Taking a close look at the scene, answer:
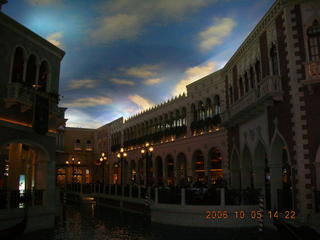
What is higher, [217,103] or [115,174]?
[217,103]

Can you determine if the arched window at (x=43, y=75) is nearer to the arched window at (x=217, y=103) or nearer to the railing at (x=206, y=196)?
the railing at (x=206, y=196)

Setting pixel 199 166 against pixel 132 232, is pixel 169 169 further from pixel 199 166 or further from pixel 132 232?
pixel 132 232

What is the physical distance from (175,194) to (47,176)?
16.8 ft

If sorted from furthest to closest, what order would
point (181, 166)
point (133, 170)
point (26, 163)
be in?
point (133, 170) → point (181, 166) → point (26, 163)

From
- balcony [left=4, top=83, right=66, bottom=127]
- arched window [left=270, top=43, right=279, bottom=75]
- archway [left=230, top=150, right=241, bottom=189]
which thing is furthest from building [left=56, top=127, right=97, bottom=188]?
arched window [left=270, top=43, right=279, bottom=75]

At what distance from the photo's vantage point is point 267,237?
10484mm

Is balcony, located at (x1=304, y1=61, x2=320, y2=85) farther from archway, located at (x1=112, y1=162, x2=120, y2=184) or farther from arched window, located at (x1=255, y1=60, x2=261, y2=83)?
archway, located at (x1=112, y1=162, x2=120, y2=184)

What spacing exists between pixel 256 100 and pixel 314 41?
112 inches

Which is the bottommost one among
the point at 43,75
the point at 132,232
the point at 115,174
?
the point at 132,232

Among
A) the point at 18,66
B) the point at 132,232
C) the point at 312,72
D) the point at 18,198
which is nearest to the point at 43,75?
the point at 18,66

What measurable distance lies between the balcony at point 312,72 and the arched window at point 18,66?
9.90 meters

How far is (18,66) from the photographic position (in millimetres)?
12500

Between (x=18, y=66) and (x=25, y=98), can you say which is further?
(x=18, y=66)

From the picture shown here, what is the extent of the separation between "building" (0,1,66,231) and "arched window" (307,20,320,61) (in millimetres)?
9437
